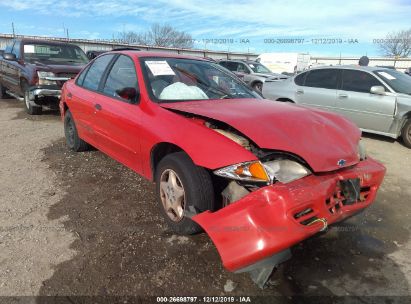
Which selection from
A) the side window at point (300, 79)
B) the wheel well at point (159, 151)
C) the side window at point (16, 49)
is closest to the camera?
the wheel well at point (159, 151)

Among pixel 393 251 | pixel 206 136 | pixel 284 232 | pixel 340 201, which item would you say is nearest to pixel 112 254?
pixel 206 136

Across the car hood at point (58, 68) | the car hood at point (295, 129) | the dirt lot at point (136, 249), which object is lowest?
the dirt lot at point (136, 249)

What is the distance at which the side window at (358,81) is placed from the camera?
6.98 metres

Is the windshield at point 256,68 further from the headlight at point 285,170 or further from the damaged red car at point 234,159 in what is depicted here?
the headlight at point 285,170

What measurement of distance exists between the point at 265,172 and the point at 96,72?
10.2 ft

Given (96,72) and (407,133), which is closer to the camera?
(96,72)

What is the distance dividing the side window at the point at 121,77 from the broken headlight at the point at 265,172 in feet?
5.35

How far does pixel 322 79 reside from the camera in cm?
777

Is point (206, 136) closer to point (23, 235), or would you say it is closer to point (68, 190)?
point (23, 235)

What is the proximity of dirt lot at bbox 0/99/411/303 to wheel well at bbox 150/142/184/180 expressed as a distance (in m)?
0.55

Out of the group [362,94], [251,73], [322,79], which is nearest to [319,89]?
[322,79]

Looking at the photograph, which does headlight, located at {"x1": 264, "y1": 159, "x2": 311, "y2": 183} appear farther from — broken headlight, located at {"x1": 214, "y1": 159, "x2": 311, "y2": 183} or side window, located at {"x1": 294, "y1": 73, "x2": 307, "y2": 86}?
side window, located at {"x1": 294, "y1": 73, "x2": 307, "y2": 86}

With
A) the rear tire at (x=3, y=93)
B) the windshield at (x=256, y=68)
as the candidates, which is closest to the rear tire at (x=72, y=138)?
the rear tire at (x=3, y=93)

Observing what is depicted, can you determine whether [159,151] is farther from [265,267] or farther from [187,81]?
[265,267]
